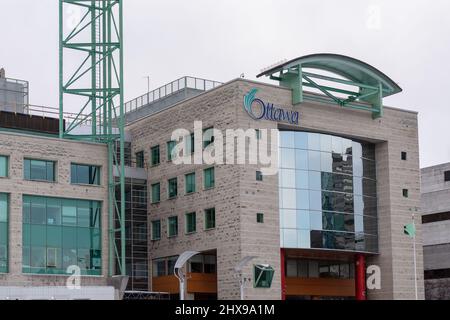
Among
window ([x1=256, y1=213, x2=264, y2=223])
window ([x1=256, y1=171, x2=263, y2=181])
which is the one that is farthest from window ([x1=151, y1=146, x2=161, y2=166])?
window ([x1=256, y1=213, x2=264, y2=223])

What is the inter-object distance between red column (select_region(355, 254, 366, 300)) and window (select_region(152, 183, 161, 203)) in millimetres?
15173

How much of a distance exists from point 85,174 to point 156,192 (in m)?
7.46

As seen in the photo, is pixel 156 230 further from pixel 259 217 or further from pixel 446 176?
pixel 446 176

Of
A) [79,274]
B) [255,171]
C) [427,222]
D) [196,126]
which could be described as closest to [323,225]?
[255,171]

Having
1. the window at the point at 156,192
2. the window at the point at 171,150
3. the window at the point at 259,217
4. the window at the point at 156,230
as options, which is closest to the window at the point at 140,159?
the window at the point at 156,192

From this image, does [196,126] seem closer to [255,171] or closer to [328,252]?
[255,171]

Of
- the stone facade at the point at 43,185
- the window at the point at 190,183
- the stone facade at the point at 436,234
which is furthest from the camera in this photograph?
the stone facade at the point at 436,234

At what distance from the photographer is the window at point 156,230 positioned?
6159 cm

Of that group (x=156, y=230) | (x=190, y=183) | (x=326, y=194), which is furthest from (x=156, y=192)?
(x=326, y=194)

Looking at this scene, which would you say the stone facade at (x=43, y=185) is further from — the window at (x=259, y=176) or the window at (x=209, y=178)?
the window at (x=259, y=176)

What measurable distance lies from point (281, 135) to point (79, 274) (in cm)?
1634

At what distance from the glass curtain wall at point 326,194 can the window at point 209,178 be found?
15.1ft

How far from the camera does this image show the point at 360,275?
60562mm
